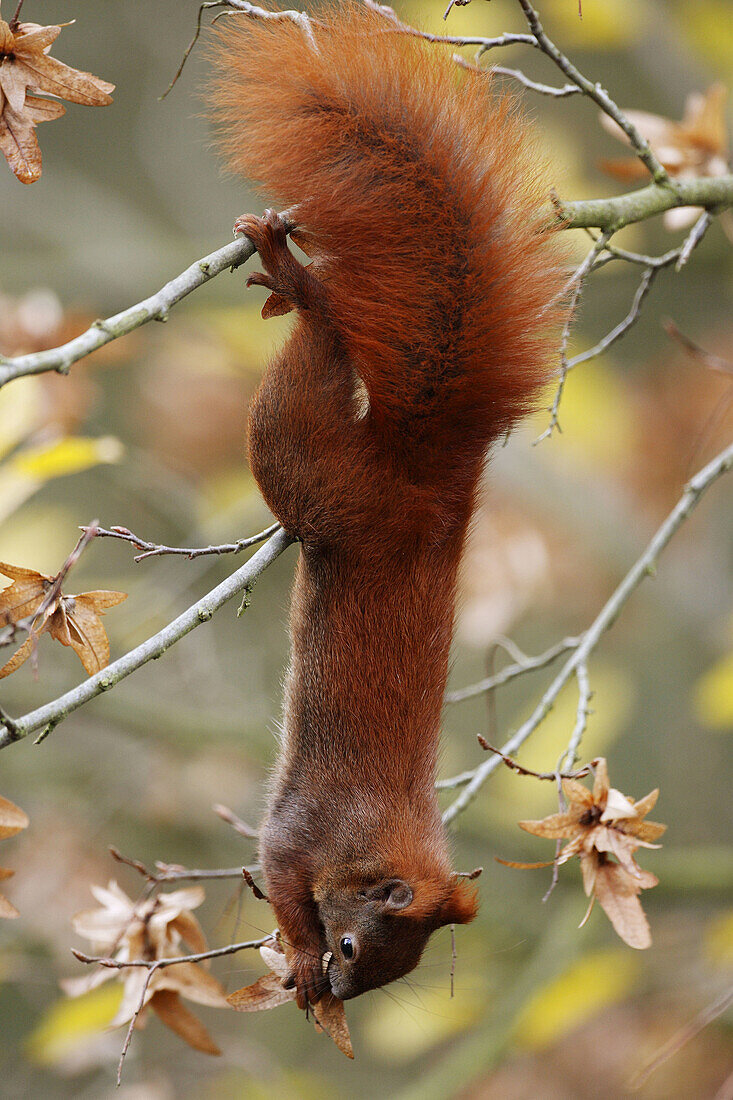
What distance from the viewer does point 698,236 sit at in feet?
7.65

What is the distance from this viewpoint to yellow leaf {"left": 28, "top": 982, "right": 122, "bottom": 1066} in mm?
3584

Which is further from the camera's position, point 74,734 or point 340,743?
point 74,734

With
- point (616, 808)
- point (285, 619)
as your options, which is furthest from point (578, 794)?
point (285, 619)

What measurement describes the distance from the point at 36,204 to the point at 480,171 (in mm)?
4989

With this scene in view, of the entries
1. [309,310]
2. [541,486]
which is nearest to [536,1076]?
[541,486]

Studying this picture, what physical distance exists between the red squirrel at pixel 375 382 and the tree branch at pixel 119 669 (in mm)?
294

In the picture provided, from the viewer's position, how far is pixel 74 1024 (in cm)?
357

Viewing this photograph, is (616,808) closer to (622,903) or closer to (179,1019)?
(622,903)

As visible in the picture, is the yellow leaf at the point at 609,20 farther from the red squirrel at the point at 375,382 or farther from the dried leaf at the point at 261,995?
the dried leaf at the point at 261,995

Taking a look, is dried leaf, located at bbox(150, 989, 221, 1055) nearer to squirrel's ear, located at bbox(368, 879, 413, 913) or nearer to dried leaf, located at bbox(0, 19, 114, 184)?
squirrel's ear, located at bbox(368, 879, 413, 913)

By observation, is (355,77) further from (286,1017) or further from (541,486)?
(286,1017)

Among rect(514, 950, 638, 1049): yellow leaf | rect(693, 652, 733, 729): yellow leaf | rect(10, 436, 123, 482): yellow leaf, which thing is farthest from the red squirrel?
rect(514, 950, 638, 1049): yellow leaf

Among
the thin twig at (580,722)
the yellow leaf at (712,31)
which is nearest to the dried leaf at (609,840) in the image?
the thin twig at (580,722)

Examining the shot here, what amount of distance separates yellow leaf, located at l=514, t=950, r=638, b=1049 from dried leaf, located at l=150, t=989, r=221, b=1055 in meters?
1.82
